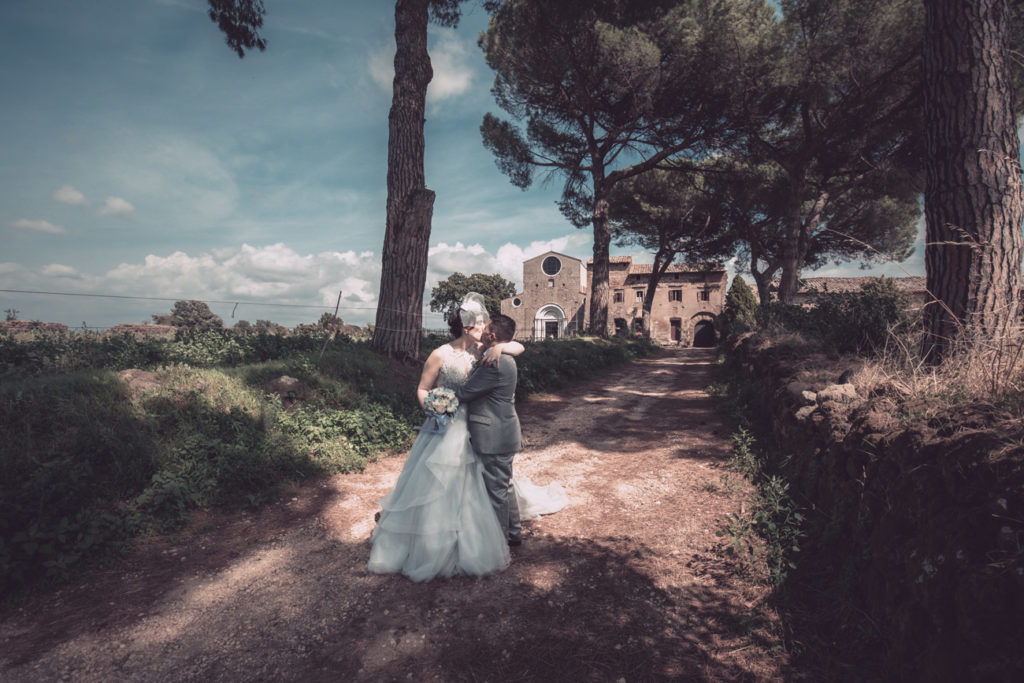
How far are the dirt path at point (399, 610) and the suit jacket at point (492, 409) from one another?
88cm

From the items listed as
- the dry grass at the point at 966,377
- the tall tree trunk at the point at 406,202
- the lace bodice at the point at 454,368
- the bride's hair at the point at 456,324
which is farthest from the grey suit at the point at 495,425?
the tall tree trunk at the point at 406,202

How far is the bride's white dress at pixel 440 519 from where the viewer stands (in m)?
3.23

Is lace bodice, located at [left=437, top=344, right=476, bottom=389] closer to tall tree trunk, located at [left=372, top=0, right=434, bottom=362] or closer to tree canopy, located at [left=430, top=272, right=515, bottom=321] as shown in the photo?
tall tree trunk, located at [left=372, top=0, right=434, bottom=362]

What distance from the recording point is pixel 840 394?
428cm

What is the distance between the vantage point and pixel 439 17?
1122 centimetres

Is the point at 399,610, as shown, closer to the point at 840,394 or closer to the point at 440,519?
the point at 440,519

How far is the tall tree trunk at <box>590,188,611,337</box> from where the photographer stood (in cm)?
1820

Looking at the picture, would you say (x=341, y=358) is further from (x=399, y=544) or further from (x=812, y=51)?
(x=812, y=51)

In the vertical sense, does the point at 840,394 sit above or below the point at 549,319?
below

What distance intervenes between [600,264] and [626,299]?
898 inches

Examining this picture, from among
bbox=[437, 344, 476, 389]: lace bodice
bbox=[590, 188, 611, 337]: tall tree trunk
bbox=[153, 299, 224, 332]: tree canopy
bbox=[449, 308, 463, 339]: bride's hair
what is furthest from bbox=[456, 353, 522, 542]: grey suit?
bbox=[590, 188, 611, 337]: tall tree trunk

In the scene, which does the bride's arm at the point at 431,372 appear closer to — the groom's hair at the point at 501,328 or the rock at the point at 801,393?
the groom's hair at the point at 501,328

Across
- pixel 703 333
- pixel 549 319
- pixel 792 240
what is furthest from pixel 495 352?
pixel 703 333

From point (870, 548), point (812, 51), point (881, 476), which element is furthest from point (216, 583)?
point (812, 51)
